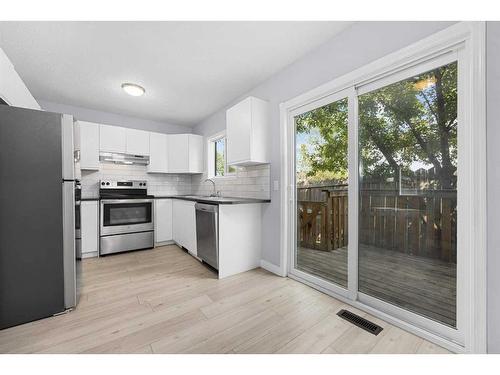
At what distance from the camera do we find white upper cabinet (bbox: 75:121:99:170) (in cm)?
349

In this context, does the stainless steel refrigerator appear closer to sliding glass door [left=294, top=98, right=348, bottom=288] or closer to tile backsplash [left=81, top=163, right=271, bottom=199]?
tile backsplash [left=81, top=163, right=271, bottom=199]

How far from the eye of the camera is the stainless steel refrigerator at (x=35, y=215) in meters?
1.60

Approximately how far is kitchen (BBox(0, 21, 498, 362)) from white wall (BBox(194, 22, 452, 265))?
0.02 meters

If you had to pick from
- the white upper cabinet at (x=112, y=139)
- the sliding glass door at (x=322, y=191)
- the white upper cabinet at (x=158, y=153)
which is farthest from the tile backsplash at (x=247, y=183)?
the white upper cabinet at (x=112, y=139)

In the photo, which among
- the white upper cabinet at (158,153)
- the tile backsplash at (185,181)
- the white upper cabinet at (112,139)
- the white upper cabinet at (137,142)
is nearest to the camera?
the tile backsplash at (185,181)

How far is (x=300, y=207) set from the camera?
2.57 metres

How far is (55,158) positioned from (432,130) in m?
2.93

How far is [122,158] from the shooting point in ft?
12.7

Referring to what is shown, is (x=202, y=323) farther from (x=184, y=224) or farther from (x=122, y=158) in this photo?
(x=122, y=158)

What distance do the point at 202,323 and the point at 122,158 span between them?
3394 mm

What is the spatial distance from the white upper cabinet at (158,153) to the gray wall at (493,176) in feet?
14.5

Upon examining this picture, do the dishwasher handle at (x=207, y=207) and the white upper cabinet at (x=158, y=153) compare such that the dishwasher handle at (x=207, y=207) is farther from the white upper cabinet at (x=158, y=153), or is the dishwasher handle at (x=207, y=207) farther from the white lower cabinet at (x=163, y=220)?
the white upper cabinet at (x=158, y=153)

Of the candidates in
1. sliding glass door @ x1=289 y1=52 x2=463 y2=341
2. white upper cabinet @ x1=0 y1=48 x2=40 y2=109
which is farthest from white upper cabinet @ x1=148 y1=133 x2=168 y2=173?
sliding glass door @ x1=289 y1=52 x2=463 y2=341
